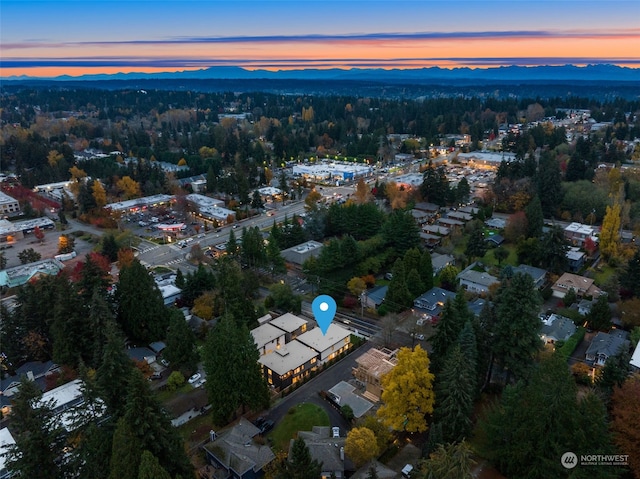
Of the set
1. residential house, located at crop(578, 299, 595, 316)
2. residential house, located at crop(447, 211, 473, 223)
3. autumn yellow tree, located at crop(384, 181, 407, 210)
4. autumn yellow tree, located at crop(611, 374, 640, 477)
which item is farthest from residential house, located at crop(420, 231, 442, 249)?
autumn yellow tree, located at crop(611, 374, 640, 477)

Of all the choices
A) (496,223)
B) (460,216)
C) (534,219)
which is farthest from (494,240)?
(460,216)

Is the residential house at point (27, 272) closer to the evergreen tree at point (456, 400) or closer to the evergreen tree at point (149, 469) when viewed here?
the evergreen tree at point (149, 469)

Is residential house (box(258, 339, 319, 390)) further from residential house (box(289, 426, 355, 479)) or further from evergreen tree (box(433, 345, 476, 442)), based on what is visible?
evergreen tree (box(433, 345, 476, 442))

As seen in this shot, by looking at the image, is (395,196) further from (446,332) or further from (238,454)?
(238,454)

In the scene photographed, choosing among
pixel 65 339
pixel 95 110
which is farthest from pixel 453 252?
pixel 95 110

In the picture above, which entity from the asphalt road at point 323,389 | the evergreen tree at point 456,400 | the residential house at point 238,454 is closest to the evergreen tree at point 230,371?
the residential house at point 238,454
